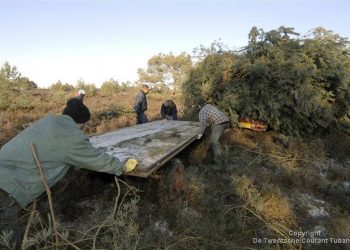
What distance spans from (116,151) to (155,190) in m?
0.91

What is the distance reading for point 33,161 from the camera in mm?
3314

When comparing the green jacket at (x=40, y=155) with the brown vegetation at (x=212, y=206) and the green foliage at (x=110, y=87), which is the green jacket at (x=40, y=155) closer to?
the brown vegetation at (x=212, y=206)

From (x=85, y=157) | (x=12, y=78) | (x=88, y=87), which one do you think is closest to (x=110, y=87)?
(x=88, y=87)

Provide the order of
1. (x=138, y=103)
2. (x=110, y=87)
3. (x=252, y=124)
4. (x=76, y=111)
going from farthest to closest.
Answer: (x=110, y=87)
(x=138, y=103)
(x=252, y=124)
(x=76, y=111)

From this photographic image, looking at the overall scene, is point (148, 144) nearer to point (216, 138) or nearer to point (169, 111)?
point (216, 138)

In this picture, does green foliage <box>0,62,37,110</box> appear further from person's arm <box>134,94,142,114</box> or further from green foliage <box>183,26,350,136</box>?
green foliage <box>183,26,350,136</box>

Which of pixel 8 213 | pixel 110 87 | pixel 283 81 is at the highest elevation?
pixel 283 81

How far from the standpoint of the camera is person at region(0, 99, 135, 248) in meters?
3.31

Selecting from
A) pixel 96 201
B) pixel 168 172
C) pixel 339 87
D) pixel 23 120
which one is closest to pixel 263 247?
pixel 168 172

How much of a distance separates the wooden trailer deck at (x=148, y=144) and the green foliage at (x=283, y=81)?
1962mm

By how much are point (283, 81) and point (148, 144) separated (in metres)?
4.48

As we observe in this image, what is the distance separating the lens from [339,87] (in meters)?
9.68

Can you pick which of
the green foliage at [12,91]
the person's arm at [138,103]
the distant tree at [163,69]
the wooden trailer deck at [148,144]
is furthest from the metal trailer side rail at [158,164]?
the distant tree at [163,69]

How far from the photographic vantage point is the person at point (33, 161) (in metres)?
3.31
